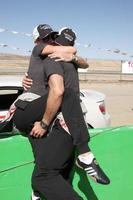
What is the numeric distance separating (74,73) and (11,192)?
1.01m

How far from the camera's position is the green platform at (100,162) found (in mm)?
3371

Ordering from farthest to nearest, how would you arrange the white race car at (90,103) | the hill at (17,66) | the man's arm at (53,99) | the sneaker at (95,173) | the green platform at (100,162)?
the hill at (17,66) → the white race car at (90,103) → the green platform at (100,162) → the sneaker at (95,173) → the man's arm at (53,99)

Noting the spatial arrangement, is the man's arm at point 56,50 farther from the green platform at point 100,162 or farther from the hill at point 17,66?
the hill at point 17,66

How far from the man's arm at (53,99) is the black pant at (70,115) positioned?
7 centimetres

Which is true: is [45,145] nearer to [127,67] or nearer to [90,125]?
[90,125]

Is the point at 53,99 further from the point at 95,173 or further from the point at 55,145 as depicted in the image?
the point at 95,173

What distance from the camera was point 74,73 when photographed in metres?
3.31

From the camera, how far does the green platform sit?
3.37 m

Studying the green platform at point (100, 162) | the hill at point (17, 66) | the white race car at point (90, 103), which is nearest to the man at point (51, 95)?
the green platform at point (100, 162)

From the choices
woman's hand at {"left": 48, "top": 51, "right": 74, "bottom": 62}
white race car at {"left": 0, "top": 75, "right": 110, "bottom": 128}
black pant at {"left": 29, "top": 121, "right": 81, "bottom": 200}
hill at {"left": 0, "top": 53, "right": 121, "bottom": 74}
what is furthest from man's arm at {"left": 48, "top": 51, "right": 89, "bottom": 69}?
hill at {"left": 0, "top": 53, "right": 121, "bottom": 74}

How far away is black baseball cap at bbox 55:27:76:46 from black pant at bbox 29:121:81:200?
2.05ft

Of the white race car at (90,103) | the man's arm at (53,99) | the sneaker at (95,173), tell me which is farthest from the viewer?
the white race car at (90,103)

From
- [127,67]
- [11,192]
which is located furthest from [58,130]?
[127,67]

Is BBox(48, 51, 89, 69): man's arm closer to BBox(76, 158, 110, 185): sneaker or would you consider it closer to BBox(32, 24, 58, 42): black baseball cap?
BBox(32, 24, 58, 42): black baseball cap
